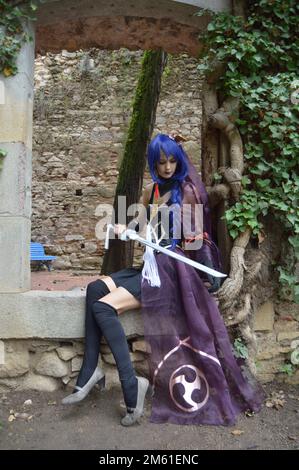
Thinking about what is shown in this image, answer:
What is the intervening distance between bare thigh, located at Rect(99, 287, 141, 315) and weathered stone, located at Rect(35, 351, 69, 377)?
1.85ft

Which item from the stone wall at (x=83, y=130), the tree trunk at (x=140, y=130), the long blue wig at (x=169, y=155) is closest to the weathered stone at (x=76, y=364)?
the long blue wig at (x=169, y=155)

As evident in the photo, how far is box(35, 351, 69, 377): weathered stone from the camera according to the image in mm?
2490

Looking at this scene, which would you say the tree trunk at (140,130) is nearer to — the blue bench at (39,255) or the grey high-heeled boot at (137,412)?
the blue bench at (39,255)

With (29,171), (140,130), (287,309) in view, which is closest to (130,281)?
(29,171)

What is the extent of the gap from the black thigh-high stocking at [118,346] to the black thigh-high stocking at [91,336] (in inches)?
2.6

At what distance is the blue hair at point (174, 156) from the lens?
2.48 meters

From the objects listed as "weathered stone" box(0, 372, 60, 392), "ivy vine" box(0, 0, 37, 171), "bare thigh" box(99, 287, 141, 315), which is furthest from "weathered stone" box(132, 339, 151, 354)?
"ivy vine" box(0, 0, 37, 171)

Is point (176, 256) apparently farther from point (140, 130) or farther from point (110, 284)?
point (140, 130)

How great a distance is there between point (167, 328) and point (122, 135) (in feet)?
20.4

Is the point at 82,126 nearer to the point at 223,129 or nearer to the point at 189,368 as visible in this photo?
the point at 223,129

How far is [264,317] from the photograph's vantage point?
9.16 feet

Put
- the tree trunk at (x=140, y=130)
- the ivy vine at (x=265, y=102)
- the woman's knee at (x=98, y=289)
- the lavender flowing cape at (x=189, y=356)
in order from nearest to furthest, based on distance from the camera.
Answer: the lavender flowing cape at (x=189, y=356)
the woman's knee at (x=98, y=289)
the ivy vine at (x=265, y=102)
the tree trunk at (x=140, y=130)

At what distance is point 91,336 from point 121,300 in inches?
10.4

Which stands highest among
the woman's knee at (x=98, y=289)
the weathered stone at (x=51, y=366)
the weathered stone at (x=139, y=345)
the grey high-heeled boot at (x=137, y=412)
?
the woman's knee at (x=98, y=289)
